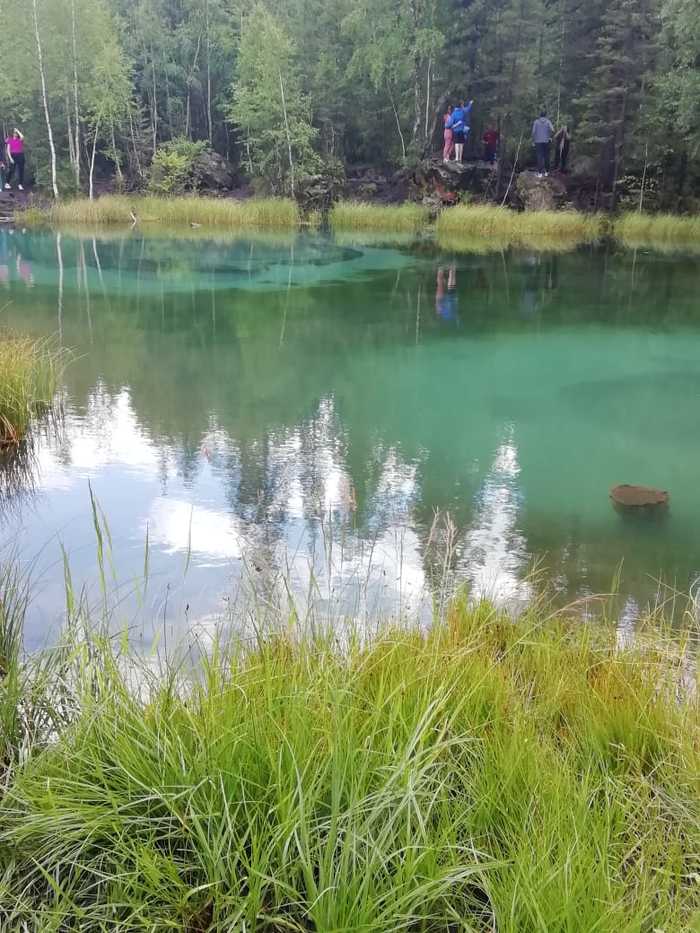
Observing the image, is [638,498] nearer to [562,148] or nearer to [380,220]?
[380,220]

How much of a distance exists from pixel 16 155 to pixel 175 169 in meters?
5.66

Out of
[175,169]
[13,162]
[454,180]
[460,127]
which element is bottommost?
[454,180]

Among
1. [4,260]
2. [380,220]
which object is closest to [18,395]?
[4,260]

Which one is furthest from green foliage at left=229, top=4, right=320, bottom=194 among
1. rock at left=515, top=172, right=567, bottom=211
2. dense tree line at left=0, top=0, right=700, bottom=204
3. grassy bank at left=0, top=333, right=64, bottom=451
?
grassy bank at left=0, top=333, right=64, bottom=451

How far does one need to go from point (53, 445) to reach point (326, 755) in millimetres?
4623

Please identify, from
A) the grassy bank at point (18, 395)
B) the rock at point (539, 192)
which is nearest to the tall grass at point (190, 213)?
the rock at point (539, 192)

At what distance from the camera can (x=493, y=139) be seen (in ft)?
90.4

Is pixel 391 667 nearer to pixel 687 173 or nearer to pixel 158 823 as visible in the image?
pixel 158 823

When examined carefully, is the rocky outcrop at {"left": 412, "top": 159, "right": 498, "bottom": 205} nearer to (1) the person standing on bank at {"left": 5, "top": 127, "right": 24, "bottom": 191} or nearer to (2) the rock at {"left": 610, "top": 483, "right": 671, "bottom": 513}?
(1) the person standing on bank at {"left": 5, "top": 127, "right": 24, "bottom": 191}

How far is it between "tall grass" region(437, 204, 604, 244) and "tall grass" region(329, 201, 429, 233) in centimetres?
157

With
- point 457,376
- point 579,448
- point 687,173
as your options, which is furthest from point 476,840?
point 687,173

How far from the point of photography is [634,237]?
75.3 feet

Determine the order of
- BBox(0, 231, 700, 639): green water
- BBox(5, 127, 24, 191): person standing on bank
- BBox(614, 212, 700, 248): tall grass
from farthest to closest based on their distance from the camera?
BBox(5, 127, 24, 191): person standing on bank < BBox(614, 212, 700, 248): tall grass < BBox(0, 231, 700, 639): green water

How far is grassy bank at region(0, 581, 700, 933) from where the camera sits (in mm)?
1525
